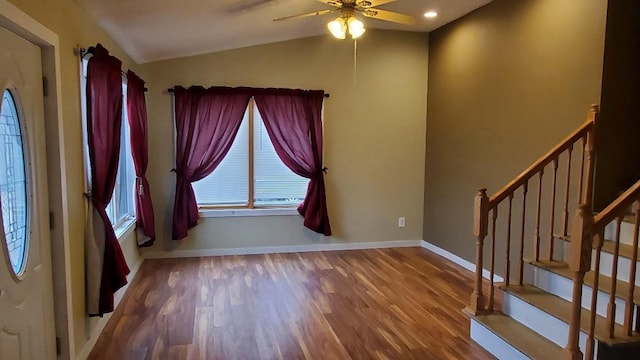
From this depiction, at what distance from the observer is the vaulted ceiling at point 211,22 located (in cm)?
335

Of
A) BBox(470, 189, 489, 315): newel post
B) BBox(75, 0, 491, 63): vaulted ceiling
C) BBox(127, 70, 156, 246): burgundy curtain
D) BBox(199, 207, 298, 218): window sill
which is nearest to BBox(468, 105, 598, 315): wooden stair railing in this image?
BBox(470, 189, 489, 315): newel post

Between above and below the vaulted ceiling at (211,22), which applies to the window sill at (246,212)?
below

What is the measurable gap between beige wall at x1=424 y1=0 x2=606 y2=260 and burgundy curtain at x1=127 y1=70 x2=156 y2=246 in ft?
11.7

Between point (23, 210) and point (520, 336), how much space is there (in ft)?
9.91

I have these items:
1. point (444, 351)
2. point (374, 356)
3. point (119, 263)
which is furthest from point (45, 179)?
point (444, 351)

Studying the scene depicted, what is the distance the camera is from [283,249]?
18.9 ft

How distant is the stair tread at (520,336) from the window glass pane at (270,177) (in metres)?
3.10

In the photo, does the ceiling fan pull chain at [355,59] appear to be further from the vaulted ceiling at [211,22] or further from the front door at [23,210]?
the front door at [23,210]

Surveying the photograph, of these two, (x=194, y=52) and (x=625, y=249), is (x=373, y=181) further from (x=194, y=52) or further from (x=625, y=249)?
(x=625, y=249)

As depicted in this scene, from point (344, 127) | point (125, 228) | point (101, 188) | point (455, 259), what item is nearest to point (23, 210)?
point (101, 188)

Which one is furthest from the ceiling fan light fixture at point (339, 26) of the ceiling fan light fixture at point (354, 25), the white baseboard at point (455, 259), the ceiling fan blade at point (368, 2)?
the white baseboard at point (455, 259)

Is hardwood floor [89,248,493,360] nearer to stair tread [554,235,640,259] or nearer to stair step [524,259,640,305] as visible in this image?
stair step [524,259,640,305]

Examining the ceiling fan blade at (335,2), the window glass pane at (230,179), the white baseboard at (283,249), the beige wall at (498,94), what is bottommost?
the white baseboard at (283,249)

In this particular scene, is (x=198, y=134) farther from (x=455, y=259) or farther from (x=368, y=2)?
(x=455, y=259)
